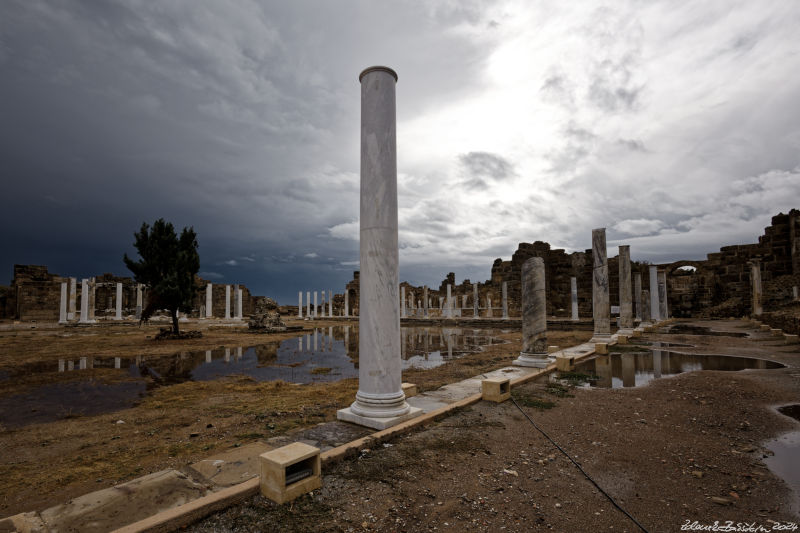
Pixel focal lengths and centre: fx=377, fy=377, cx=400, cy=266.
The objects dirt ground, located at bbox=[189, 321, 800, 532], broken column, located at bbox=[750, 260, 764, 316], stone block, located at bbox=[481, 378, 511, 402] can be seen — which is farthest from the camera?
broken column, located at bbox=[750, 260, 764, 316]

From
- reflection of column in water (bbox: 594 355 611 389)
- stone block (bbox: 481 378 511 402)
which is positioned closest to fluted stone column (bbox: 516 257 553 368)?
reflection of column in water (bbox: 594 355 611 389)

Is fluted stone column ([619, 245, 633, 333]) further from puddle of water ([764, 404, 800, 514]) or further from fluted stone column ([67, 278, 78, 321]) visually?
fluted stone column ([67, 278, 78, 321])

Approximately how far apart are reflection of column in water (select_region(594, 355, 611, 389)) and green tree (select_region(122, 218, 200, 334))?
736 inches

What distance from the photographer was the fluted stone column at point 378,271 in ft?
15.8

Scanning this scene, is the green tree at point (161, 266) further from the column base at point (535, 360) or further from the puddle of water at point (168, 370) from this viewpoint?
the column base at point (535, 360)

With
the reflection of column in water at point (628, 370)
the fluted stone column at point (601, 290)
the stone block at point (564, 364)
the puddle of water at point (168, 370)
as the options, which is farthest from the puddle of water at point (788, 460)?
the fluted stone column at point (601, 290)

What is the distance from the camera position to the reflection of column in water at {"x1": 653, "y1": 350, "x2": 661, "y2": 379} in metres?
8.98

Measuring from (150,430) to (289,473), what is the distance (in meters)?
3.54

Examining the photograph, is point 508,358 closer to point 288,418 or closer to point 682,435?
point 682,435

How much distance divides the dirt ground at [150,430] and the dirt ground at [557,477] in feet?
6.28

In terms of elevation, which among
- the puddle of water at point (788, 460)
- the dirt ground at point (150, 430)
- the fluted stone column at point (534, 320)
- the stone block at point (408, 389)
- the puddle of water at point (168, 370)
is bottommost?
the puddle of water at point (168, 370)

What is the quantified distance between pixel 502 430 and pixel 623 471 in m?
1.51

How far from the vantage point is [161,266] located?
19188 millimetres

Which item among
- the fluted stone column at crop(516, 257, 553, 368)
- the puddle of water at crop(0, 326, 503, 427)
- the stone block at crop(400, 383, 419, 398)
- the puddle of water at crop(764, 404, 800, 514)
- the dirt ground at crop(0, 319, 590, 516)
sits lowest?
the puddle of water at crop(0, 326, 503, 427)
